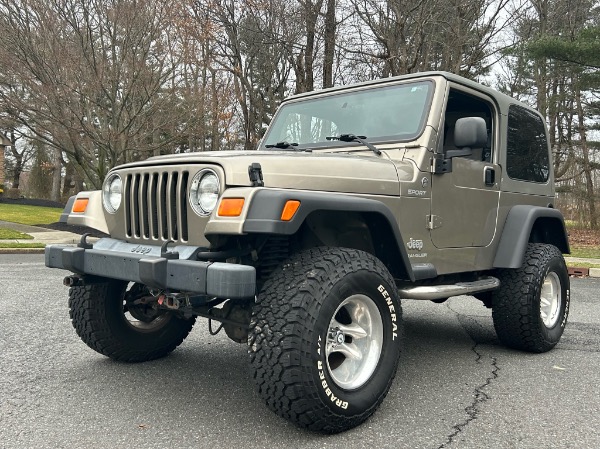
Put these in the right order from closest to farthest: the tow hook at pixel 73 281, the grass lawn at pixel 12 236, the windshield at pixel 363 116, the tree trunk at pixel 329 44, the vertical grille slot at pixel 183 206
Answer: the vertical grille slot at pixel 183 206, the tow hook at pixel 73 281, the windshield at pixel 363 116, the grass lawn at pixel 12 236, the tree trunk at pixel 329 44

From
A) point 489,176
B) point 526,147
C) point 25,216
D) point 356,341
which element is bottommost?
point 25,216

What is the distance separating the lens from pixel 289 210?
2652 millimetres

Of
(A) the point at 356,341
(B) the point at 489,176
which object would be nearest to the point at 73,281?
(A) the point at 356,341

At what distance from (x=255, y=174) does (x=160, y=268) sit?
66 centimetres

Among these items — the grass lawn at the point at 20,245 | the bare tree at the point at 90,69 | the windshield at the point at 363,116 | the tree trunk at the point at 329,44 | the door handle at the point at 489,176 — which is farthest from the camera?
the tree trunk at the point at 329,44

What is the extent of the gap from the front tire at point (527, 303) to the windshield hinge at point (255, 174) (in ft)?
8.28

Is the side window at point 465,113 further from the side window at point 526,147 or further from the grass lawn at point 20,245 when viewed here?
the grass lawn at point 20,245

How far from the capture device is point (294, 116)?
4641 mm

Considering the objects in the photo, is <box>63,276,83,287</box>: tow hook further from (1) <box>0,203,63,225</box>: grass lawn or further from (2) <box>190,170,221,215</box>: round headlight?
(1) <box>0,203,63,225</box>: grass lawn

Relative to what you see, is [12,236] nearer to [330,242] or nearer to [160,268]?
[330,242]

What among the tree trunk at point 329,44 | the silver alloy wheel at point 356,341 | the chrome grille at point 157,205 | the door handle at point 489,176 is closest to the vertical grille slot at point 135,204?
the chrome grille at point 157,205

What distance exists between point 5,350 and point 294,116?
9.72 feet

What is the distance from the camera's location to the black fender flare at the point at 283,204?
2.58 meters

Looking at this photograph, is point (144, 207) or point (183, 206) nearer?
point (183, 206)
